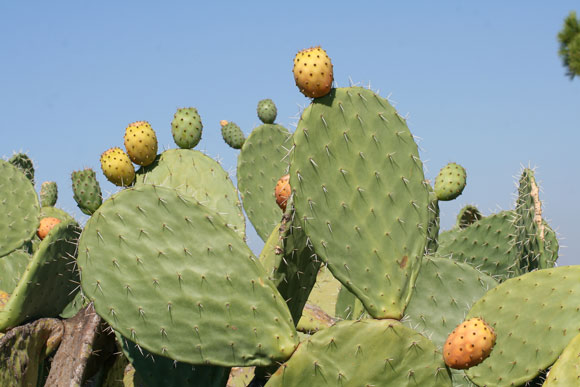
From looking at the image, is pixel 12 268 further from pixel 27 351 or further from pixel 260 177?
pixel 260 177

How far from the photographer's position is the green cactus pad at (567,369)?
7.87ft

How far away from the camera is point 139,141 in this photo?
10.3 feet

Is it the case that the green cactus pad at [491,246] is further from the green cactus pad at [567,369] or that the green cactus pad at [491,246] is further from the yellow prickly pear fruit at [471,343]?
the yellow prickly pear fruit at [471,343]

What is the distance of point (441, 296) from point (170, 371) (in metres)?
1.19

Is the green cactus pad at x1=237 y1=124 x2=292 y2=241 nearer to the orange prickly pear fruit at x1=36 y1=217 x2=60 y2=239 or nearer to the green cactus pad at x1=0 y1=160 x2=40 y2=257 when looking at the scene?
the orange prickly pear fruit at x1=36 y1=217 x2=60 y2=239

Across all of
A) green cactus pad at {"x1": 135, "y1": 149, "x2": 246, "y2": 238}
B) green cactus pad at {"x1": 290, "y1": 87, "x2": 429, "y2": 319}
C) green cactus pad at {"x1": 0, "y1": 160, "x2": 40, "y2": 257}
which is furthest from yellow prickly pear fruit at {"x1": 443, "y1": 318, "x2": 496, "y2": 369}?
green cactus pad at {"x1": 0, "y1": 160, "x2": 40, "y2": 257}

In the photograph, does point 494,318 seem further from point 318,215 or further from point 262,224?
point 262,224

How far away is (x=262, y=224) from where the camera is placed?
13.8 feet

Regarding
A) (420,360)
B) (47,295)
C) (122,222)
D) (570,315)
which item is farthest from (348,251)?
(47,295)

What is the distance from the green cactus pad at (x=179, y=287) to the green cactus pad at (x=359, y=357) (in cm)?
7

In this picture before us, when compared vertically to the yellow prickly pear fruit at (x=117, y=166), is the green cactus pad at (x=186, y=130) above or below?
above

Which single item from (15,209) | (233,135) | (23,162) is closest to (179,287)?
(15,209)

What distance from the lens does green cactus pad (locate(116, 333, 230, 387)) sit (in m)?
2.61

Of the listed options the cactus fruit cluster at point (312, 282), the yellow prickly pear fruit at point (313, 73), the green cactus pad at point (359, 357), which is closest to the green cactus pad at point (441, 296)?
the cactus fruit cluster at point (312, 282)
